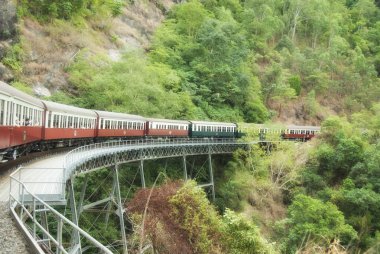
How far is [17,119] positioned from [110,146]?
11.7 metres

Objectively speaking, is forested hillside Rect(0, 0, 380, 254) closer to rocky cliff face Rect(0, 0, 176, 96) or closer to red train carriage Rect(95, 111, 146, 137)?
rocky cliff face Rect(0, 0, 176, 96)

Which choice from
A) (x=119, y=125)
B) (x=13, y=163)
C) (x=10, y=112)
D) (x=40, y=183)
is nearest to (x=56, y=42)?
(x=119, y=125)

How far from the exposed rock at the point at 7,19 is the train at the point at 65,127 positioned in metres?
15.8

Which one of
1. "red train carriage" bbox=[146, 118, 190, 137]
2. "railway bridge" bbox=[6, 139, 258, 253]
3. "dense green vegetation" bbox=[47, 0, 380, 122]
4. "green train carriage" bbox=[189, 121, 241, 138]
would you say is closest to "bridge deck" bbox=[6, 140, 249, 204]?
"railway bridge" bbox=[6, 139, 258, 253]

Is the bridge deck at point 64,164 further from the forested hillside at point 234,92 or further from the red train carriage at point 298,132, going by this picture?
the red train carriage at point 298,132

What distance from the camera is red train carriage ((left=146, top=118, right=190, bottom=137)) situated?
41906 mm

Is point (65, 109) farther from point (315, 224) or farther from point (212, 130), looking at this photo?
point (212, 130)

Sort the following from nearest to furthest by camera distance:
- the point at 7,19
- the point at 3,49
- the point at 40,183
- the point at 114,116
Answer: the point at 40,183, the point at 114,116, the point at 3,49, the point at 7,19

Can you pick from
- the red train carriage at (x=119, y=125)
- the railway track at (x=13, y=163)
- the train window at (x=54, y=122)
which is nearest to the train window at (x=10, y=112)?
the railway track at (x=13, y=163)

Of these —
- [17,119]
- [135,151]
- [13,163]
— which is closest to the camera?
[17,119]

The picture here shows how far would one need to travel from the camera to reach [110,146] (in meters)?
30.4

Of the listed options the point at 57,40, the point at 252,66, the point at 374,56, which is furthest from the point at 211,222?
the point at 374,56

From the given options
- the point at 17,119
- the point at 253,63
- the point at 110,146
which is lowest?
the point at 110,146

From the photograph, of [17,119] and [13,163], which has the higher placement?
[17,119]
